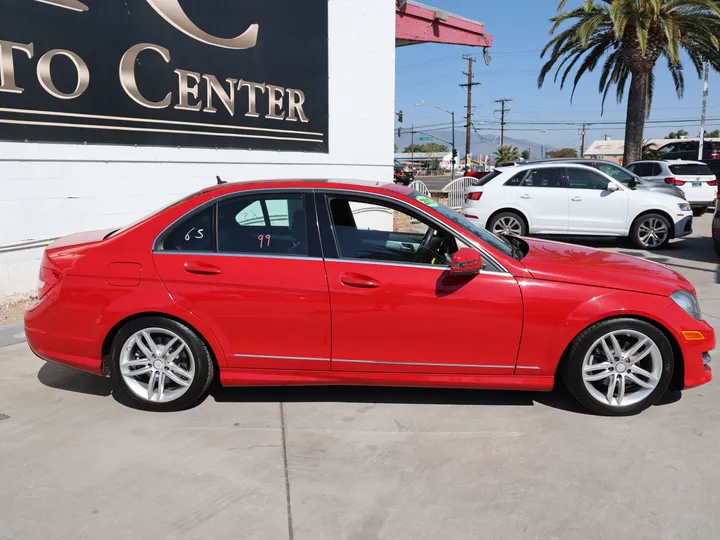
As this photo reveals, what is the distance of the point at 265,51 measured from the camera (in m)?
9.13

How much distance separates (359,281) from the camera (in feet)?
13.0

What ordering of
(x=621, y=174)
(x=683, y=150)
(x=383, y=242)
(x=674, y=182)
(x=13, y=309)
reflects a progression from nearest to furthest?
1. (x=383, y=242)
2. (x=13, y=309)
3. (x=621, y=174)
4. (x=674, y=182)
5. (x=683, y=150)

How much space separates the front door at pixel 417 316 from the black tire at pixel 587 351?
1.24 ft

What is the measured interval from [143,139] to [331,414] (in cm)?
509

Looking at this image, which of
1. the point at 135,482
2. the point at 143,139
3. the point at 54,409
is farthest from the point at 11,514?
the point at 143,139

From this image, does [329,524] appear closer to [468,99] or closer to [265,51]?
[265,51]

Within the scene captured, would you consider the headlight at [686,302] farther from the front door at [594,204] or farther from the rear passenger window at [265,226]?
the front door at [594,204]

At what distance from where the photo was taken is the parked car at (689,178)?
16.4 m

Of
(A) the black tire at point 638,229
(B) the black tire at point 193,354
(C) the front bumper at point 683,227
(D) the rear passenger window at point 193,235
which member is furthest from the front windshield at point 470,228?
(C) the front bumper at point 683,227

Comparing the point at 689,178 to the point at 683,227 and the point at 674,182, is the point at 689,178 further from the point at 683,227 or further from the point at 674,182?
the point at 683,227

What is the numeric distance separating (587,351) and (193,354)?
8.43 feet

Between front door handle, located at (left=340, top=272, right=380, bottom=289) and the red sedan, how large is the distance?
0.04ft

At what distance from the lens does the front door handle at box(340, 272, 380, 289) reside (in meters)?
3.95

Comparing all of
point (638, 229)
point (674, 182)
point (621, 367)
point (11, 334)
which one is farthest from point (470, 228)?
point (674, 182)
